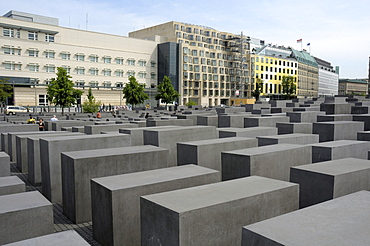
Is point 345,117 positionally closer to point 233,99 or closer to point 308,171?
point 308,171

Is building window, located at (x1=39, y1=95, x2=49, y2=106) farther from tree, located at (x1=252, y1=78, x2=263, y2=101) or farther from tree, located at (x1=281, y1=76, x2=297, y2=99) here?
tree, located at (x1=281, y1=76, x2=297, y2=99)

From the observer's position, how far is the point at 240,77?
9112 cm

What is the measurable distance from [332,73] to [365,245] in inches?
6288

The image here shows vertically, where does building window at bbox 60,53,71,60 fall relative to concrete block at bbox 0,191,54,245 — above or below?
above

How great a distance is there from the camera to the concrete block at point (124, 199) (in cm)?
677

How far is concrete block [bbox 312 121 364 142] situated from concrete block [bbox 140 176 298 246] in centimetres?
788

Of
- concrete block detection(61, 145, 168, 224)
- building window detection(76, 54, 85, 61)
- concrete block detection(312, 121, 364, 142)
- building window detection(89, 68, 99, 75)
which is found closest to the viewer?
concrete block detection(61, 145, 168, 224)

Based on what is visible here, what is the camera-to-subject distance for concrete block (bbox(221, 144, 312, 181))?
8.72 m

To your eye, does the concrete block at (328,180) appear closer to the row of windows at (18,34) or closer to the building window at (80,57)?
the row of windows at (18,34)

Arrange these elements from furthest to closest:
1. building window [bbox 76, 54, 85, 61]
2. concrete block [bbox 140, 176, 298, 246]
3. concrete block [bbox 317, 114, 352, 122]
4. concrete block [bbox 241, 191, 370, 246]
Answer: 1. building window [bbox 76, 54, 85, 61]
2. concrete block [bbox 317, 114, 352, 122]
3. concrete block [bbox 140, 176, 298, 246]
4. concrete block [bbox 241, 191, 370, 246]

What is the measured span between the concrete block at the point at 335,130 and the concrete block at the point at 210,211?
7.88m

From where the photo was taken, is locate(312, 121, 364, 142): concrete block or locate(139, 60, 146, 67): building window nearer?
locate(312, 121, 364, 142): concrete block

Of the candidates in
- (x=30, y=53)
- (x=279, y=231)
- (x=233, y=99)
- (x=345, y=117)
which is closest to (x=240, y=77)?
(x=233, y=99)

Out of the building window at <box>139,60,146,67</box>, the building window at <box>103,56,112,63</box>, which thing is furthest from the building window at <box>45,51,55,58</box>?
the building window at <box>139,60,146,67</box>
